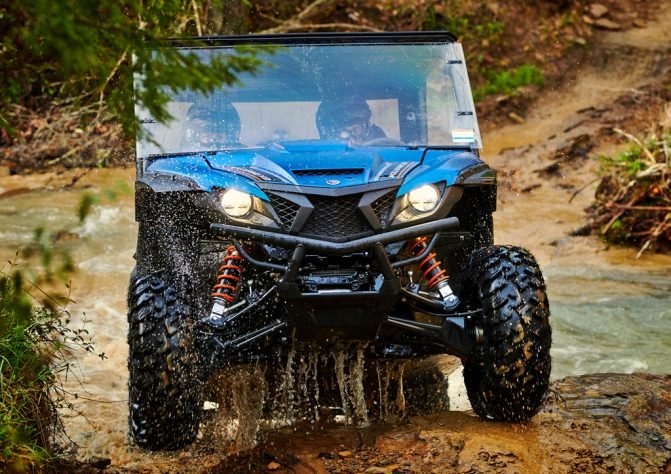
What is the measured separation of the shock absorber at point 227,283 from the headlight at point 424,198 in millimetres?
804

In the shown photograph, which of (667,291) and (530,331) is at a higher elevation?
(530,331)

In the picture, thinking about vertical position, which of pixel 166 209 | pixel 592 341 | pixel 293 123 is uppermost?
pixel 293 123

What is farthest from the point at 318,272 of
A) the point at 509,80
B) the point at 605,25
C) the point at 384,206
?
the point at 605,25

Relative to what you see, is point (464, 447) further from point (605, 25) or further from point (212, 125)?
point (605, 25)

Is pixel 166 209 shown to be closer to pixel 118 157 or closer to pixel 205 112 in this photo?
pixel 205 112

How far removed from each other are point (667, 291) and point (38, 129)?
8792 mm

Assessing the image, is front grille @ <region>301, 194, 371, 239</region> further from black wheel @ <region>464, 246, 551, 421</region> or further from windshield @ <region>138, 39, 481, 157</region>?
windshield @ <region>138, 39, 481, 157</region>

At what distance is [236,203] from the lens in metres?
4.48

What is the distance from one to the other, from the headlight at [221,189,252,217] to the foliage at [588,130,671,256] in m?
→ 6.80

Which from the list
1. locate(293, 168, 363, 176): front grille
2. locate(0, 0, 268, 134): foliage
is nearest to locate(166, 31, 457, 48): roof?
locate(293, 168, 363, 176): front grille

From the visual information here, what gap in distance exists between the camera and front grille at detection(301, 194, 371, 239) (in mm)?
4430

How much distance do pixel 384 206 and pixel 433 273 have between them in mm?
403

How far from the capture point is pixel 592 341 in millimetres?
8320

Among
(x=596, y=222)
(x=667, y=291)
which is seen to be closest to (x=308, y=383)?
(x=667, y=291)
